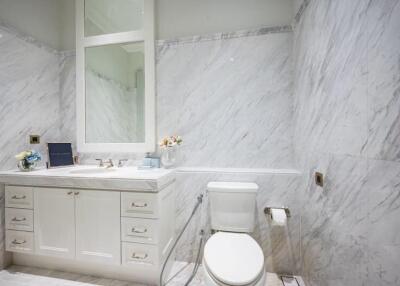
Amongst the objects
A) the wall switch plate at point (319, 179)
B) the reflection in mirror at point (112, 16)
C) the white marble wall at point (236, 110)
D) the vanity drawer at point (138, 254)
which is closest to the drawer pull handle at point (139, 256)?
the vanity drawer at point (138, 254)

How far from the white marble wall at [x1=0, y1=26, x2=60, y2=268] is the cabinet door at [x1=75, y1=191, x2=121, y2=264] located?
2.42ft

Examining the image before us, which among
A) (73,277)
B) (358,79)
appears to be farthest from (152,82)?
(73,277)

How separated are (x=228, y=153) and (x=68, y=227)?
1.38 metres

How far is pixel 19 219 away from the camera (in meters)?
1.54

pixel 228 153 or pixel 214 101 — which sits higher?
pixel 214 101

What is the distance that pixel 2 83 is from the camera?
160 centimetres

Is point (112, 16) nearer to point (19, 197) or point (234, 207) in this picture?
point (19, 197)

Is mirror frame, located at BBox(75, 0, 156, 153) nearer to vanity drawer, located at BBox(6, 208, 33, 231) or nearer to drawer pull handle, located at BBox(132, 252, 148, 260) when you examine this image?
vanity drawer, located at BBox(6, 208, 33, 231)

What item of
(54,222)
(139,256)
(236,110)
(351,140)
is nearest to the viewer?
(351,140)

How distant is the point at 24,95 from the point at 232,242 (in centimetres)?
214

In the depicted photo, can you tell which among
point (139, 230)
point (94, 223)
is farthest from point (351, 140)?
point (94, 223)

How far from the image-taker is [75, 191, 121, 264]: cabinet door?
1393mm

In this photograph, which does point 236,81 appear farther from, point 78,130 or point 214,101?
point 78,130

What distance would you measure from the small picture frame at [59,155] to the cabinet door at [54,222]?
0.38 meters
